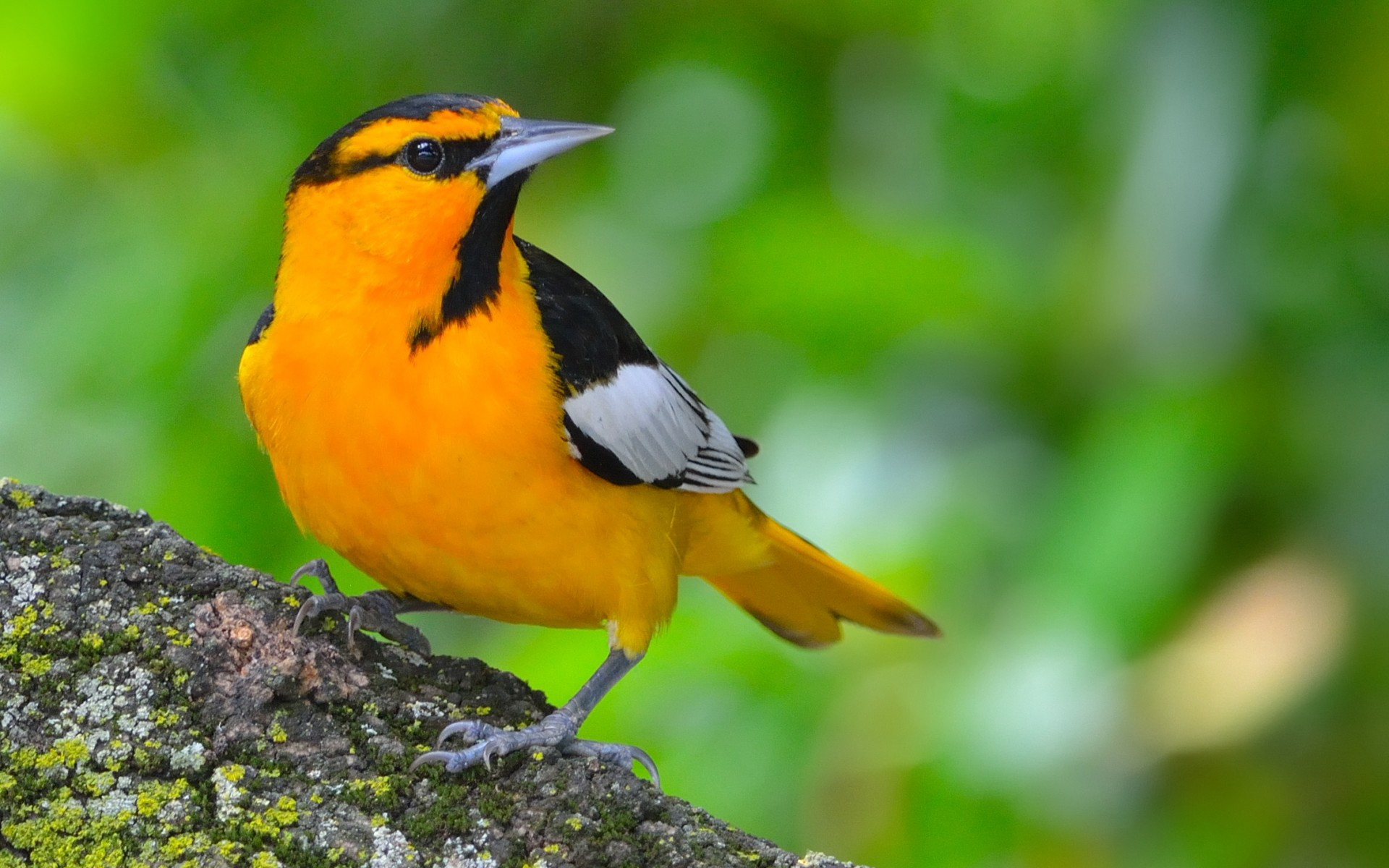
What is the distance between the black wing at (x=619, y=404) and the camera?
3049mm

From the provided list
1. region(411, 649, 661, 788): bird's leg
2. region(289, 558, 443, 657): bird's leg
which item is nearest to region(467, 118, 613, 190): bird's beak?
region(289, 558, 443, 657): bird's leg

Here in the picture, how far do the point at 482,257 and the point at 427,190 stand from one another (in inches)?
7.1

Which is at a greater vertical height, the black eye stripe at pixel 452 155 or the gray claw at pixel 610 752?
the black eye stripe at pixel 452 155

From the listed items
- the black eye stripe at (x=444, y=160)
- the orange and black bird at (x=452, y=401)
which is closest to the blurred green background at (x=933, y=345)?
the orange and black bird at (x=452, y=401)

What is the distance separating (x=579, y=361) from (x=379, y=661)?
84cm

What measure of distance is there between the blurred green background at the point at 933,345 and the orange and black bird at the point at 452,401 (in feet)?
2.25

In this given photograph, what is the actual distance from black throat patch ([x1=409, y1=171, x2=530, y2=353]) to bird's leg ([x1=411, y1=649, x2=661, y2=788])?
0.83 meters

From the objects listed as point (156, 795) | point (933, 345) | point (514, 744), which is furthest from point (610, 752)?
point (933, 345)

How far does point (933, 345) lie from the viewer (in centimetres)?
414

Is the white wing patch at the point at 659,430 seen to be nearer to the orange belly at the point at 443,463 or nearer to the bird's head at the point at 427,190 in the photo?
the orange belly at the point at 443,463

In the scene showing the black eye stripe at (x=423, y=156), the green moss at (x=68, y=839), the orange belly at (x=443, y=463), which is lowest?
A: the green moss at (x=68, y=839)

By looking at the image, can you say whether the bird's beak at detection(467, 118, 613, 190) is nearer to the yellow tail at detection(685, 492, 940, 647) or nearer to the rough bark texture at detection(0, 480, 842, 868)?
the rough bark texture at detection(0, 480, 842, 868)

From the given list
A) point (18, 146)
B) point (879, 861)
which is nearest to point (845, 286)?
point (879, 861)

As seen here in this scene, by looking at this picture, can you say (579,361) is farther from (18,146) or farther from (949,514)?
(18,146)
